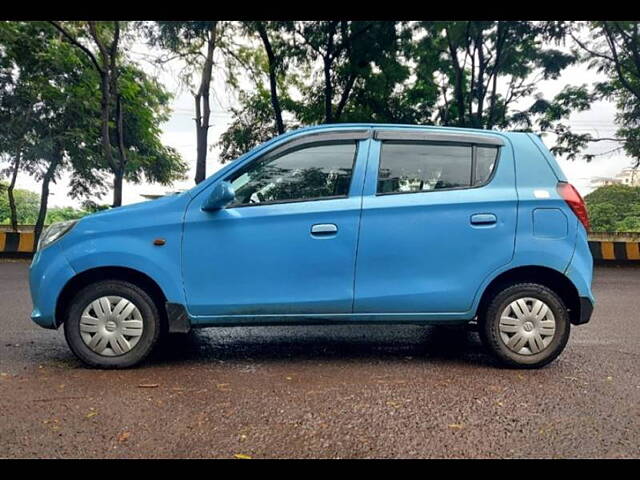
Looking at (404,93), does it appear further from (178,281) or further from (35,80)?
(178,281)

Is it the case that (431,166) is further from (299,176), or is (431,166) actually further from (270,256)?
(270,256)

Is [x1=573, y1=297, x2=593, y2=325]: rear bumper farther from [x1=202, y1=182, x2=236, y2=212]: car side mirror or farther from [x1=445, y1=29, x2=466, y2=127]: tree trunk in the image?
[x1=445, y1=29, x2=466, y2=127]: tree trunk

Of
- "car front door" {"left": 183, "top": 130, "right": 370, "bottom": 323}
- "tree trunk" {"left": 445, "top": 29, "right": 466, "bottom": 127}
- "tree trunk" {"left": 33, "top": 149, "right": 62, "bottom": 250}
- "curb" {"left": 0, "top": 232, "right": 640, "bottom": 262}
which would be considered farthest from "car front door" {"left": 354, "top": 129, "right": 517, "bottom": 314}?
"tree trunk" {"left": 33, "top": 149, "right": 62, "bottom": 250}

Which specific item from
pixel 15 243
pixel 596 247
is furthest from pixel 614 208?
pixel 15 243

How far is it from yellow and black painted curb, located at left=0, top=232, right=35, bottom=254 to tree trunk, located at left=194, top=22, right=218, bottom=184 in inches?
196

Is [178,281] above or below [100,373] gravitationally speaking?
above

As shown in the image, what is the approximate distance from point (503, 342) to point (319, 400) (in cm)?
160

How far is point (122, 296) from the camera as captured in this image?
381cm

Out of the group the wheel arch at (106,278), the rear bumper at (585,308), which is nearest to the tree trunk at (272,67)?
the wheel arch at (106,278)

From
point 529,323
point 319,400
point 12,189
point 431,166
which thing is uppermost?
point 12,189

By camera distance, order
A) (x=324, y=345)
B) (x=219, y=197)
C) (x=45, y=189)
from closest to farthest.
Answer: (x=219, y=197)
(x=324, y=345)
(x=45, y=189)

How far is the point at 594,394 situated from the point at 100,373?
3.57 m
